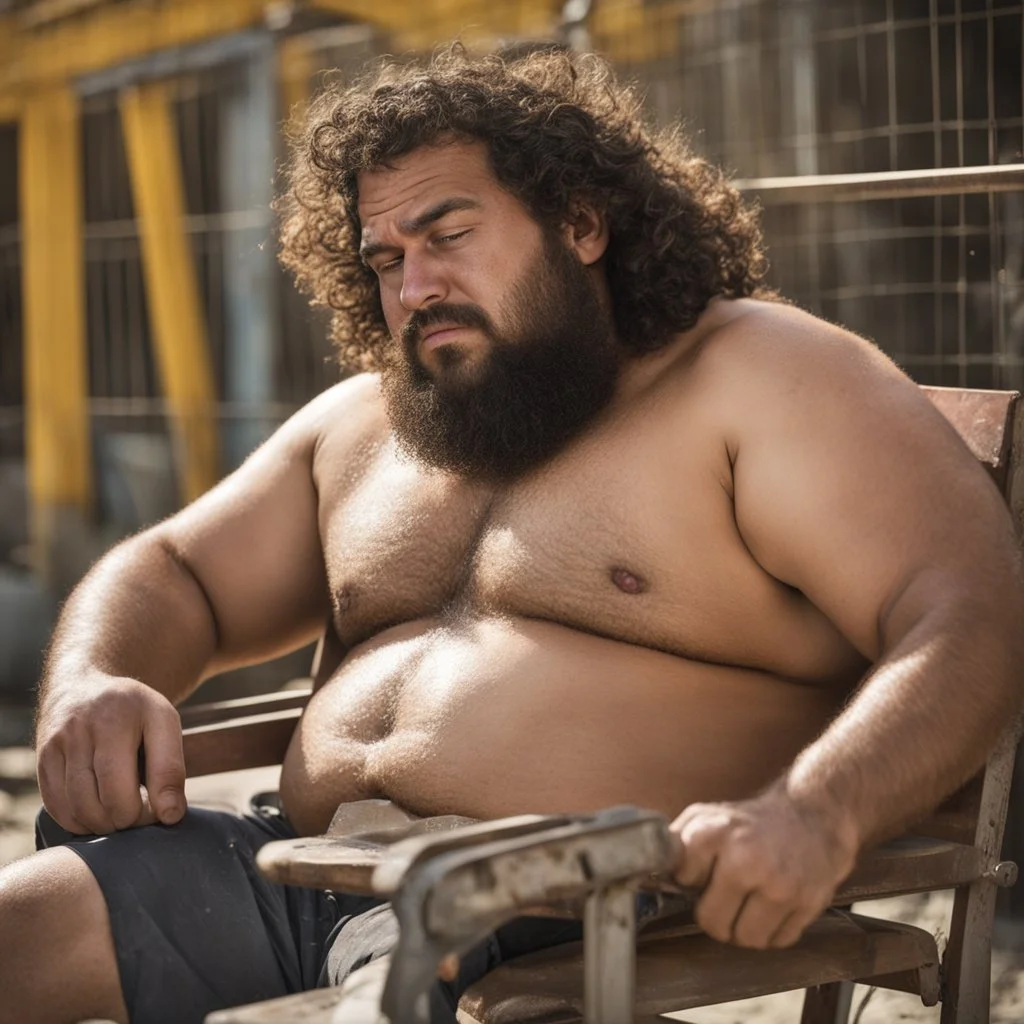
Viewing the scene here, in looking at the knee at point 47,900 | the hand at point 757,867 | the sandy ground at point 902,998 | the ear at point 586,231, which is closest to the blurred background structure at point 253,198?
the ear at point 586,231

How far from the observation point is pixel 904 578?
6.65ft

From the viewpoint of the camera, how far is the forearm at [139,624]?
8.30ft

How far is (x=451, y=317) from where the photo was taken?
254 centimetres

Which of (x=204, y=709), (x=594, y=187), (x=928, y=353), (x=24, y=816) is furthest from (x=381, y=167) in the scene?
(x=24, y=816)

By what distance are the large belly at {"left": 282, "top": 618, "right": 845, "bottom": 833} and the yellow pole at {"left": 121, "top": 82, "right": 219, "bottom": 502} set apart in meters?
4.25

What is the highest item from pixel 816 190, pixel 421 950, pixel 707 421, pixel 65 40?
pixel 65 40

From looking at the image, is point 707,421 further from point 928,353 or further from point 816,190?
point 928,353

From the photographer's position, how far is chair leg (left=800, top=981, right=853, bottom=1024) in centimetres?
262

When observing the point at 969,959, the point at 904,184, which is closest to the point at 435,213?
the point at 904,184

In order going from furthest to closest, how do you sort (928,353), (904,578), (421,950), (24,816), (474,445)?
(24,816), (928,353), (474,445), (904,578), (421,950)

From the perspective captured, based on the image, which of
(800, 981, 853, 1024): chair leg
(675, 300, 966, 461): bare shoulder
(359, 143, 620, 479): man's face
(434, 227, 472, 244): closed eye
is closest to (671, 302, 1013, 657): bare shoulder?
(675, 300, 966, 461): bare shoulder

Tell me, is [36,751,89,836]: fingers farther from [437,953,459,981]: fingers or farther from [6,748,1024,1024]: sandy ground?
[437,953,459,981]: fingers

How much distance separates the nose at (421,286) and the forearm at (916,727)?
946 mm

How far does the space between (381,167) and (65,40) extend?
5081mm
